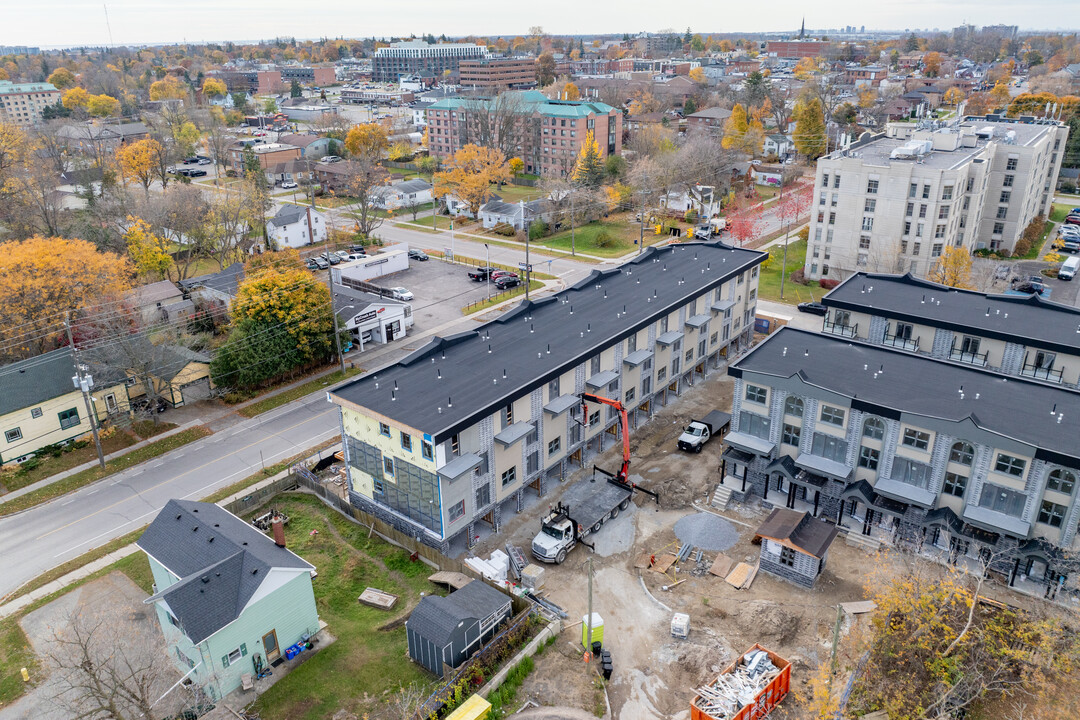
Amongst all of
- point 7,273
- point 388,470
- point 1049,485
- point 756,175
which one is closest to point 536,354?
point 388,470

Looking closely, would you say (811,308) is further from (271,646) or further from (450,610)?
(271,646)

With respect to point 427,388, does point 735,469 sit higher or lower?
lower

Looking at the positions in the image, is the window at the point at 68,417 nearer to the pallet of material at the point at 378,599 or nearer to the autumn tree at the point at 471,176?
the pallet of material at the point at 378,599

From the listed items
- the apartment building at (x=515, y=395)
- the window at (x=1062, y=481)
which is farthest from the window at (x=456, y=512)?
the window at (x=1062, y=481)

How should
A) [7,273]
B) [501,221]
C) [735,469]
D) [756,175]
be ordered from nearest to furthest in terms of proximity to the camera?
[735,469]
[7,273]
[501,221]
[756,175]

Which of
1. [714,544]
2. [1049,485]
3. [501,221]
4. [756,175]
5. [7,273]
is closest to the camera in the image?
[1049,485]

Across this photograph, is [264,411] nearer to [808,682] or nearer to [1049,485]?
[808,682]

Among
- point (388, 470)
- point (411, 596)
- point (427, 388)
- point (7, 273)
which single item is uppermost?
point (7, 273)

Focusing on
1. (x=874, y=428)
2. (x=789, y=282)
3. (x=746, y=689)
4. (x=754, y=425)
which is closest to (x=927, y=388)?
(x=874, y=428)
